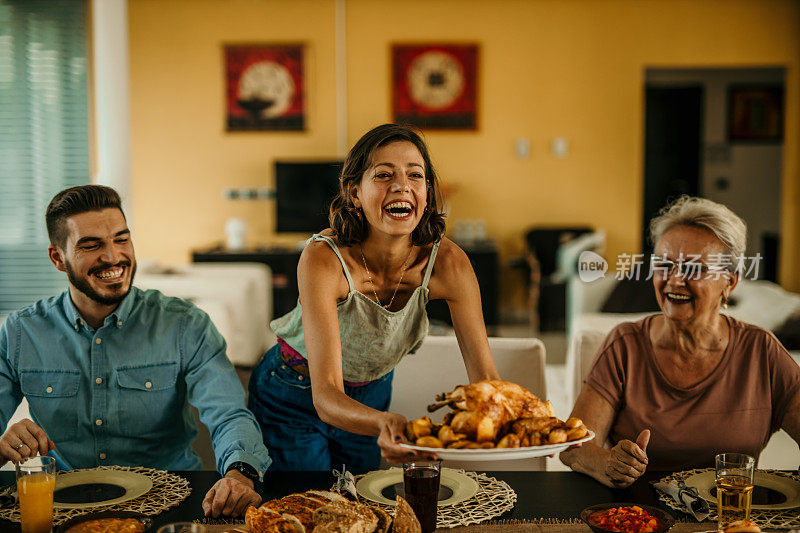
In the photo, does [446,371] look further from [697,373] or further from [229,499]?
[229,499]

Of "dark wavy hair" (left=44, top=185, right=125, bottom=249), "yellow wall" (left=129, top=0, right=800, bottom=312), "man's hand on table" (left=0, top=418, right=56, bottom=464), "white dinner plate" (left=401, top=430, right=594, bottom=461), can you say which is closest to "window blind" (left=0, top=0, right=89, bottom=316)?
"yellow wall" (left=129, top=0, right=800, bottom=312)

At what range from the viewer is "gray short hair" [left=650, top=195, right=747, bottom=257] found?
5.59ft

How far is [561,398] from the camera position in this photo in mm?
2805

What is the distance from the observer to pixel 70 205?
5.57ft

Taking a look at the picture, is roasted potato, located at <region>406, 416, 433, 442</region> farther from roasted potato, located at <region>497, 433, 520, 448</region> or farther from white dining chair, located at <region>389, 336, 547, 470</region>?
white dining chair, located at <region>389, 336, 547, 470</region>

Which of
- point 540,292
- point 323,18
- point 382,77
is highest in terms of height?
point 323,18

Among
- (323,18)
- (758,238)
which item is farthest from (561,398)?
(758,238)

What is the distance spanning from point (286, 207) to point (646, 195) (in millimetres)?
3727

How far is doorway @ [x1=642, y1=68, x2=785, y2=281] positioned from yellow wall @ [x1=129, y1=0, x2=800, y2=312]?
25.5 inches

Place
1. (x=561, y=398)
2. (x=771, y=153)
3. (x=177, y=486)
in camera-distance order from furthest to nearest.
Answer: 1. (x=771, y=153)
2. (x=561, y=398)
3. (x=177, y=486)

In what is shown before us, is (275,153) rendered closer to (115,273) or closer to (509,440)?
(115,273)

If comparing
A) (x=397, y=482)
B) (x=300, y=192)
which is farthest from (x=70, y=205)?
(x=300, y=192)

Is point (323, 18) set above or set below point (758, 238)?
above

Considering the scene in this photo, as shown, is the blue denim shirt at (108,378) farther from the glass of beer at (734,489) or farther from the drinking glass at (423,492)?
the glass of beer at (734,489)
